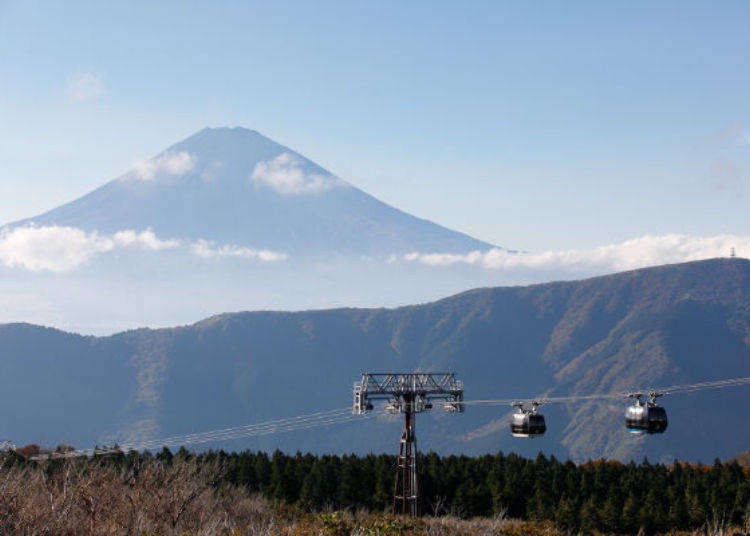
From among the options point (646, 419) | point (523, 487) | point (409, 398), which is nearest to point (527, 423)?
point (646, 419)

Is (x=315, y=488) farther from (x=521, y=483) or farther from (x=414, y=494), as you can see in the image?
(x=414, y=494)

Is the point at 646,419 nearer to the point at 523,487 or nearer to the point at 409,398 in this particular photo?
the point at 409,398

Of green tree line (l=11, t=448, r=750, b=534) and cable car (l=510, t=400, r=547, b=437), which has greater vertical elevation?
cable car (l=510, t=400, r=547, b=437)

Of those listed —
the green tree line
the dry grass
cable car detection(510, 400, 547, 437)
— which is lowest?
the green tree line

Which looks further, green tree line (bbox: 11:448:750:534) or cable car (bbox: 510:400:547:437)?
green tree line (bbox: 11:448:750:534)

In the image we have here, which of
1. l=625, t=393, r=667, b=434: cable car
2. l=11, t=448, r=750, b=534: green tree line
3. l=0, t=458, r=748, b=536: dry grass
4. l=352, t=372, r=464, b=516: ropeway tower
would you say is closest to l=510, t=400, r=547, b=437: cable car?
l=0, t=458, r=748, b=536: dry grass

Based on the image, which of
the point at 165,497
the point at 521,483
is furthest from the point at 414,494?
the point at 521,483

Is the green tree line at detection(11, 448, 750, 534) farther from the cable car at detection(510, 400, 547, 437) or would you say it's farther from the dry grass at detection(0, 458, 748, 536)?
the cable car at detection(510, 400, 547, 437)

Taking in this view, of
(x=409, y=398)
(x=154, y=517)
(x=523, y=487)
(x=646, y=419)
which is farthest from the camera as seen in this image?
(x=523, y=487)

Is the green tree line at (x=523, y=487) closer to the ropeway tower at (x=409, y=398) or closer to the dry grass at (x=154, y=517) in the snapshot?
the dry grass at (x=154, y=517)

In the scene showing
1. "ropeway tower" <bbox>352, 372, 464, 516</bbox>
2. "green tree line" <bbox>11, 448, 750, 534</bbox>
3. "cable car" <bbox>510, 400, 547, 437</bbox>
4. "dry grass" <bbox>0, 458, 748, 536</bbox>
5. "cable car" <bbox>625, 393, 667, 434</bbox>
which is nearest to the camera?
"cable car" <bbox>625, 393, 667, 434</bbox>
